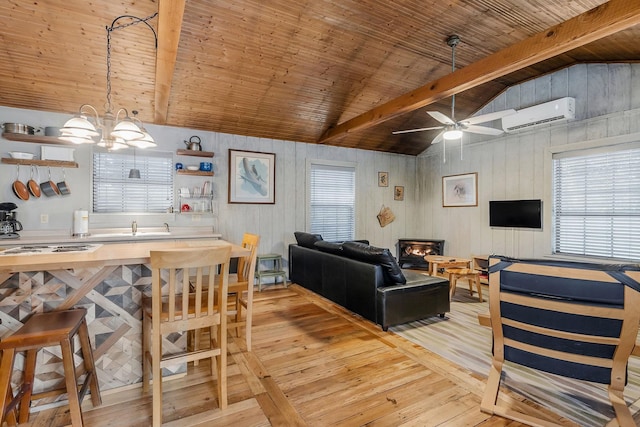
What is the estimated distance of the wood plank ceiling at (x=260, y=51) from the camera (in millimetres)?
3062

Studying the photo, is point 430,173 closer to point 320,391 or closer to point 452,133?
point 452,133

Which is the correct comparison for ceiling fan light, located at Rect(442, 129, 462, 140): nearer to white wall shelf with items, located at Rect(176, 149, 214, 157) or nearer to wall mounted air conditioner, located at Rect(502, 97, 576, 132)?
wall mounted air conditioner, located at Rect(502, 97, 576, 132)

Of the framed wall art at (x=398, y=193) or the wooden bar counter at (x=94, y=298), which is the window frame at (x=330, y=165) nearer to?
the framed wall art at (x=398, y=193)

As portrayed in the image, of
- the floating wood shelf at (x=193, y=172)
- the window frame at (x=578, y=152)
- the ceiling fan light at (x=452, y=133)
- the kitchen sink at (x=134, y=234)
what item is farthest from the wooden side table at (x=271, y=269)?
the window frame at (x=578, y=152)

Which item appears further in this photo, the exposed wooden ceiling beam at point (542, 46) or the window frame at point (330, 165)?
the window frame at point (330, 165)

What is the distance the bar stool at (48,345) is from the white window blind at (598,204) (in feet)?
19.8

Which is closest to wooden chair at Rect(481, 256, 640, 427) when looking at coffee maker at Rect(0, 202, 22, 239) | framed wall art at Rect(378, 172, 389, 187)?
framed wall art at Rect(378, 172, 389, 187)

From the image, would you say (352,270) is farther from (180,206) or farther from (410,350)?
(180,206)

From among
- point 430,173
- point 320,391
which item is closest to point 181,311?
point 320,391

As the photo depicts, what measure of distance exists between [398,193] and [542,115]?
3051 mm

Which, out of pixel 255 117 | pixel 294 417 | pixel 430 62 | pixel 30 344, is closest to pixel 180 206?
pixel 255 117

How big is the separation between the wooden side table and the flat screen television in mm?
3924

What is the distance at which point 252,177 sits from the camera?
543 cm

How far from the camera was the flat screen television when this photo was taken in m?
4.89
